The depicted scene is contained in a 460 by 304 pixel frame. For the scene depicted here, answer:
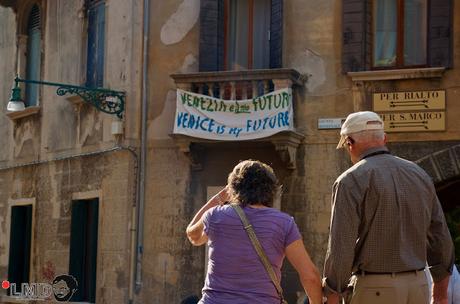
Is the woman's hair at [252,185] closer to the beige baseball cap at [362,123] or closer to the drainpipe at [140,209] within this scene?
the beige baseball cap at [362,123]

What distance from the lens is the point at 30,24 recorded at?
18.5 metres

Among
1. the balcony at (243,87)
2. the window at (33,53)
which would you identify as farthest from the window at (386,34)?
the window at (33,53)

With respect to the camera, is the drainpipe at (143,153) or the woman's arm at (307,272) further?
the drainpipe at (143,153)

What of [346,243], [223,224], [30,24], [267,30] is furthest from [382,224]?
[30,24]

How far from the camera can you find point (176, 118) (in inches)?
539

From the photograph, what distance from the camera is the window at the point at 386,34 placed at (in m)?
12.8

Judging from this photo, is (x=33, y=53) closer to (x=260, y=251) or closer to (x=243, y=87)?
(x=243, y=87)

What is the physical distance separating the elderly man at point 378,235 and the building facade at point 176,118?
771 cm

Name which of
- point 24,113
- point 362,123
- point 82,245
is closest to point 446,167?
point 82,245

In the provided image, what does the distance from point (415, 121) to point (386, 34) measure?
4.52 ft

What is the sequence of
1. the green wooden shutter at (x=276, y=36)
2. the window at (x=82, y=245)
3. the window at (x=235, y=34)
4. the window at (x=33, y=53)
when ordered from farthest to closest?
the window at (x=33, y=53) → the window at (x=82, y=245) → the window at (x=235, y=34) → the green wooden shutter at (x=276, y=36)

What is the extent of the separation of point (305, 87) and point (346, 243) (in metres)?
8.70

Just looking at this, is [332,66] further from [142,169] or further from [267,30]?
[142,169]

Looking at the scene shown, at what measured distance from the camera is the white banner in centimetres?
1303
